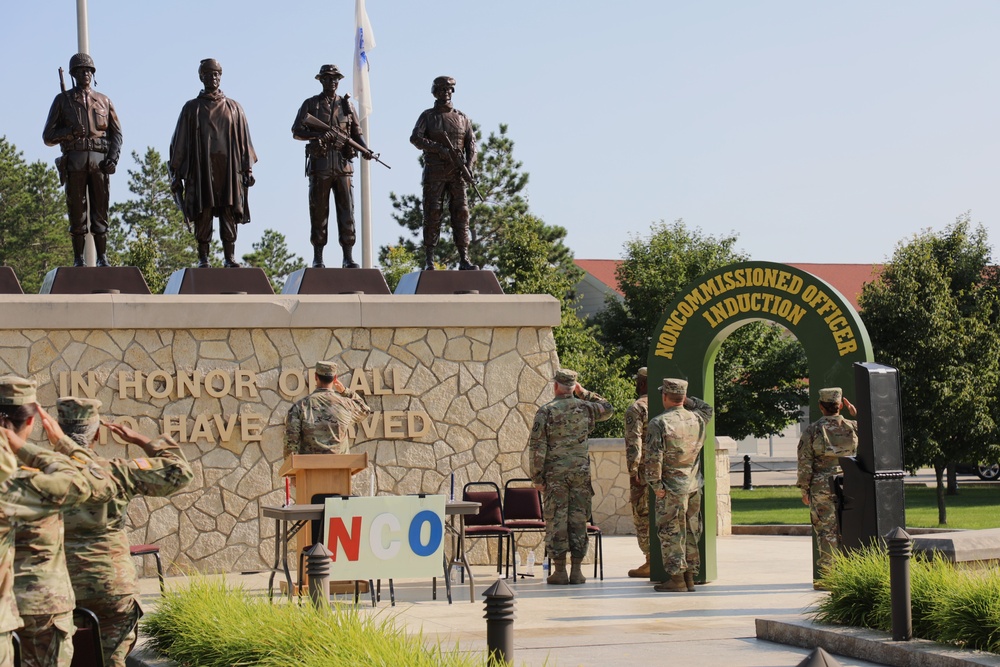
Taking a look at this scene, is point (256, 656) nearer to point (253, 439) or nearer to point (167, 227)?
point (253, 439)

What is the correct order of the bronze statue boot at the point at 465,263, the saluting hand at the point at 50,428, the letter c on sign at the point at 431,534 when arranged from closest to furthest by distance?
the saluting hand at the point at 50,428, the letter c on sign at the point at 431,534, the bronze statue boot at the point at 465,263

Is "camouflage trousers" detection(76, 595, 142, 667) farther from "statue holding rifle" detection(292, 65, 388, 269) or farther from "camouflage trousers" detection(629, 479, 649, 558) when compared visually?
"statue holding rifle" detection(292, 65, 388, 269)

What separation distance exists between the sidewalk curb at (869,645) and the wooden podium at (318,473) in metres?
3.55

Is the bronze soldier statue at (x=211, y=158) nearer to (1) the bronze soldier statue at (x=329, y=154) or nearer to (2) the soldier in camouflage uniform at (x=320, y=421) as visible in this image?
(1) the bronze soldier statue at (x=329, y=154)

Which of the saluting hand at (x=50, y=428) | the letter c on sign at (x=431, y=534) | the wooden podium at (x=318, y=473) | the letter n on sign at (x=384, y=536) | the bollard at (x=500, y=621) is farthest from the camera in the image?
the wooden podium at (x=318, y=473)

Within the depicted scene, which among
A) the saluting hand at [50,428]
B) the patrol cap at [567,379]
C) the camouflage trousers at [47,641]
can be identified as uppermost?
the patrol cap at [567,379]

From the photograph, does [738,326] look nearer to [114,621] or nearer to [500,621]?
[500,621]

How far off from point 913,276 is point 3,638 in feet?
81.7

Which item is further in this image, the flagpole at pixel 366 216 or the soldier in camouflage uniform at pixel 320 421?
the flagpole at pixel 366 216

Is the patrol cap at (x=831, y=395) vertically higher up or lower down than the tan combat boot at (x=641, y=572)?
higher up

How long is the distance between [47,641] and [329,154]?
9.27m

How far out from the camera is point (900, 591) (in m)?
7.98

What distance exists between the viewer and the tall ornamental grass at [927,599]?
7.68 metres

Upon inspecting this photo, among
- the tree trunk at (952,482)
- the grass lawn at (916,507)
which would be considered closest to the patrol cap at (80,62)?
the grass lawn at (916,507)
